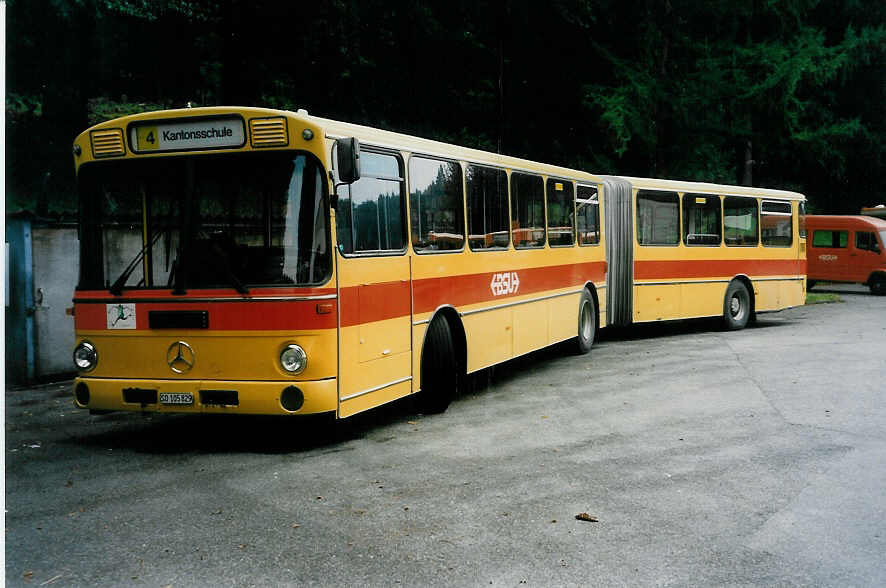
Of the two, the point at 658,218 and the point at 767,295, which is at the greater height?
the point at 658,218

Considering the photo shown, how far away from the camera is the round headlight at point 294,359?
834 centimetres

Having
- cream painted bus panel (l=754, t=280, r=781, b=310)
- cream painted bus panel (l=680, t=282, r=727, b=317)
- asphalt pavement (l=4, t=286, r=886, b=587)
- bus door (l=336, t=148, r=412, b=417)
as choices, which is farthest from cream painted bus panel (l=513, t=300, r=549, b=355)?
cream painted bus panel (l=754, t=280, r=781, b=310)

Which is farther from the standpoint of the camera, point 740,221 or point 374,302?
point 740,221

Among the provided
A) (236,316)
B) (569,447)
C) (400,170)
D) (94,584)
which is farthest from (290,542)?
(400,170)

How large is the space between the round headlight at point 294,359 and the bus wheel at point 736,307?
13530 mm

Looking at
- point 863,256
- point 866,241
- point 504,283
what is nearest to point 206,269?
point 504,283

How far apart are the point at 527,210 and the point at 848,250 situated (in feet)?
72.2

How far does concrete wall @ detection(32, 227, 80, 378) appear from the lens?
1311cm

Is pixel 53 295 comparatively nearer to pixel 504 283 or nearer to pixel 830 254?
pixel 504 283

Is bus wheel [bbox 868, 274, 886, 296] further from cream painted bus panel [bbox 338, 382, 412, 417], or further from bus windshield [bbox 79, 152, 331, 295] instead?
bus windshield [bbox 79, 152, 331, 295]

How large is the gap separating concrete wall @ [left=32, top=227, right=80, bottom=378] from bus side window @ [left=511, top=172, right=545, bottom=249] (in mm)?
5848

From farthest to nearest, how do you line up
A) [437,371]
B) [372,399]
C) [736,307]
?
[736,307], [437,371], [372,399]

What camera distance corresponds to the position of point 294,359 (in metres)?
8.35

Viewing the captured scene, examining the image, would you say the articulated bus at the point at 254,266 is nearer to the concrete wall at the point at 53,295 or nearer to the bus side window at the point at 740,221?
the concrete wall at the point at 53,295
